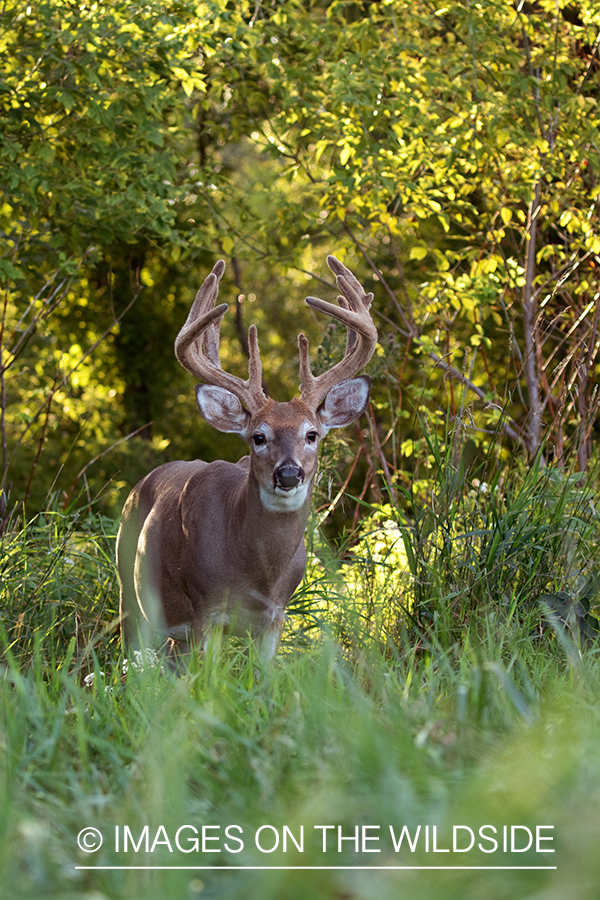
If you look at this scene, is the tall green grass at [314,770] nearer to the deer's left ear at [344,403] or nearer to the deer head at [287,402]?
the deer head at [287,402]

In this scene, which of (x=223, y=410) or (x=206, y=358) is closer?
(x=223, y=410)

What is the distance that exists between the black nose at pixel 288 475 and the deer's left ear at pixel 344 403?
2.12 ft

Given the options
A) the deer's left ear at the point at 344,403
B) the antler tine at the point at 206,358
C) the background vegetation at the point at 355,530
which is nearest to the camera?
the background vegetation at the point at 355,530

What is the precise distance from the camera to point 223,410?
5.04m

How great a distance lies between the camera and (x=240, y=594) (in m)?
4.70

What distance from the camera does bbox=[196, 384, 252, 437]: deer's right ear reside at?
16.4 ft

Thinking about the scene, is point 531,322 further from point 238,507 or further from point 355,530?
point 238,507

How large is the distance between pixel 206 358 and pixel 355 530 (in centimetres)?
147

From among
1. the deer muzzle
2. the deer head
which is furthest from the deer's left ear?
the deer muzzle

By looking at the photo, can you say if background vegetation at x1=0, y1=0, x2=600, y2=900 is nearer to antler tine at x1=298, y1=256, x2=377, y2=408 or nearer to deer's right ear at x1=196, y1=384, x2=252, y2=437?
antler tine at x1=298, y1=256, x2=377, y2=408

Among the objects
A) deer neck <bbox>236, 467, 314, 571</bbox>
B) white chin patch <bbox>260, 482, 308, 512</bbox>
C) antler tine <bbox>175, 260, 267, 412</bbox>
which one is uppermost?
antler tine <bbox>175, 260, 267, 412</bbox>

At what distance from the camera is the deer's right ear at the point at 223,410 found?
500 centimetres

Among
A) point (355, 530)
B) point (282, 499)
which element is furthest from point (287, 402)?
point (355, 530)

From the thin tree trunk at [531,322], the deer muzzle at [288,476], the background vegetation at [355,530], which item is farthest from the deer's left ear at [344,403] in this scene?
the thin tree trunk at [531,322]
